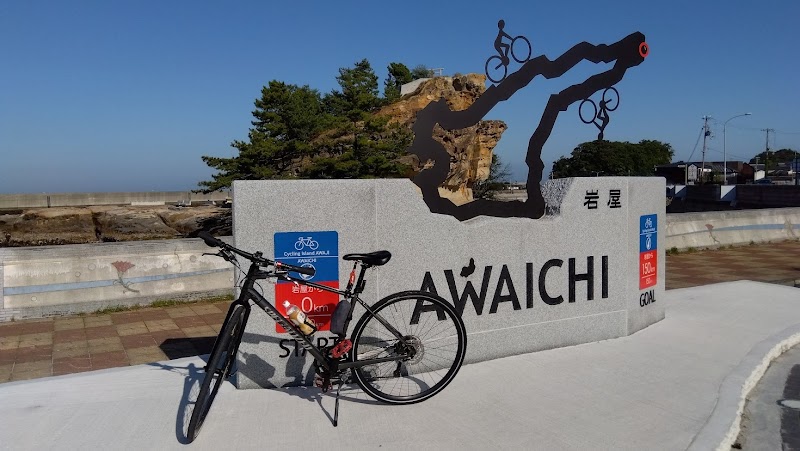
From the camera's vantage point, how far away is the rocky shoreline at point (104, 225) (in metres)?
23.6

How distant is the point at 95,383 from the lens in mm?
4789

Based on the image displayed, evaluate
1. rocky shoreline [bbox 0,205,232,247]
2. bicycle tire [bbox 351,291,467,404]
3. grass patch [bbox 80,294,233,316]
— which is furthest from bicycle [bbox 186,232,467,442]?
rocky shoreline [bbox 0,205,232,247]

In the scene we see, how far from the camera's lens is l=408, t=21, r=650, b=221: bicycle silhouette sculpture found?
597 cm

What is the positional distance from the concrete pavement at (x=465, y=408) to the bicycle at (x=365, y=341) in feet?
0.65

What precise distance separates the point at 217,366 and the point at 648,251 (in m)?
4.83

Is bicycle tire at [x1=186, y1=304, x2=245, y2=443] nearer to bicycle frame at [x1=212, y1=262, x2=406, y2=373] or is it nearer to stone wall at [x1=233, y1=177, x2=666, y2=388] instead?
bicycle frame at [x1=212, y1=262, x2=406, y2=373]

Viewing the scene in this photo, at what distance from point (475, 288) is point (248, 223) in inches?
81.5

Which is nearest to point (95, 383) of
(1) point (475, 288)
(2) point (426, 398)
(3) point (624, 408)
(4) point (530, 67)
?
(2) point (426, 398)

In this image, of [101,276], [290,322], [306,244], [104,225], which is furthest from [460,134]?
[290,322]

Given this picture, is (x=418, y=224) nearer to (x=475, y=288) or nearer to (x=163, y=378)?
(x=475, y=288)

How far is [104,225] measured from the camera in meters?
25.5

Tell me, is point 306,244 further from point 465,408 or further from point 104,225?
point 104,225

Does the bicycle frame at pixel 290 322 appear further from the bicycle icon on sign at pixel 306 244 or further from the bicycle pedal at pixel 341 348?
the bicycle icon on sign at pixel 306 244

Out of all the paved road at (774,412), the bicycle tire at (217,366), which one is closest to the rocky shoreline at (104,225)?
the bicycle tire at (217,366)
